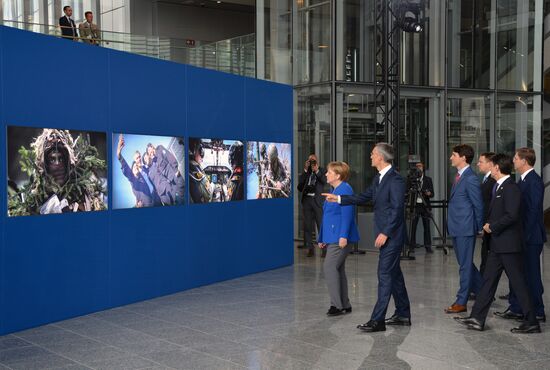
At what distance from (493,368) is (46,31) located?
357 inches

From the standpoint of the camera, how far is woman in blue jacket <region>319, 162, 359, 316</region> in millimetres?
8516

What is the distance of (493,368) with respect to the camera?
6.39m

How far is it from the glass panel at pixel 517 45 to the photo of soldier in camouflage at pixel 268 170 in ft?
26.6

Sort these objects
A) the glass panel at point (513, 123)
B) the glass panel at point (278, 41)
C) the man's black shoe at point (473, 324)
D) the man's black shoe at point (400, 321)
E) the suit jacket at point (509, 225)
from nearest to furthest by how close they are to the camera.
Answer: the suit jacket at point (509, 225) < the man's black shoe at point (473, 324) < the man's black shoe at point (400, 321) < the glass panel at point (278, 41) < the glass panel at point (513, 123)

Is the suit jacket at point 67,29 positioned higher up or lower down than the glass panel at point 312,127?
higher up

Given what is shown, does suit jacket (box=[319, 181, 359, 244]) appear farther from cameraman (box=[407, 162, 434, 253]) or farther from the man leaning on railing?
cameraman (box=[407, 162, 434, 253])

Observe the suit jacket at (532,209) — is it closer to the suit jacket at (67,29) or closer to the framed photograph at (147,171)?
the framed photograph at (147,171)

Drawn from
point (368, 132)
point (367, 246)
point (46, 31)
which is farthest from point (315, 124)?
point (46, 31)

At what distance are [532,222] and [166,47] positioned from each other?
23.4 feet

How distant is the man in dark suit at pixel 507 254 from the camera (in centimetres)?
754

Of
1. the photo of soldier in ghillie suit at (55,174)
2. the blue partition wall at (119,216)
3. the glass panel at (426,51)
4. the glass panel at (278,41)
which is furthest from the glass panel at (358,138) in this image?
the photo of soldier in ghillie suit at (55,174)

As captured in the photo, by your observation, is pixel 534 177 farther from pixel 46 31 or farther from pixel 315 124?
pixel 315 124

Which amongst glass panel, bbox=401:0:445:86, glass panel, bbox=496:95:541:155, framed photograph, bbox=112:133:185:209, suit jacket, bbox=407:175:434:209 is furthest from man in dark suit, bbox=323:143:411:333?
glass panel, bbox=496:95:541:155

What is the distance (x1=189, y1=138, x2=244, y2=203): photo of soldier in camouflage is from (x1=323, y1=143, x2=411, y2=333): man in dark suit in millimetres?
3293
